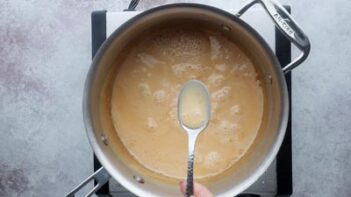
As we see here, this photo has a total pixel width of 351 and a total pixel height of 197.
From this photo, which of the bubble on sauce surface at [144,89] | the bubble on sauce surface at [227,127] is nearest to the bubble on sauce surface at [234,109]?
the bubble on sauce surface at [227,127]

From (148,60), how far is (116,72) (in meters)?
0.05

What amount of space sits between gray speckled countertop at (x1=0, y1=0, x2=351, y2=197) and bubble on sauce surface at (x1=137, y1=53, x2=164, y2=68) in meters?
0.16

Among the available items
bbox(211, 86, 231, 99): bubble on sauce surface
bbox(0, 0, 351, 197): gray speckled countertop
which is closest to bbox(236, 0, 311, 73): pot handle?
bbox(211, 86, 231, 99): bubble on sauce surface

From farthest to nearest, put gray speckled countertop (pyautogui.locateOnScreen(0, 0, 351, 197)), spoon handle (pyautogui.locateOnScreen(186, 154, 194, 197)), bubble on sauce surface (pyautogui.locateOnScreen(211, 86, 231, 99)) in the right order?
gray speckled countertop (pyautogui.locateOnScreen(0, 0, 351, 197)) < bubble on sauce surface (pyautogui.locateOnScreen(211, 86, 231, 99)) < spoon handle (pyautogui.locateOnScreen(186, 154, 194, 197))

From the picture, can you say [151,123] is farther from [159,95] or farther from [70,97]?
[70,97]

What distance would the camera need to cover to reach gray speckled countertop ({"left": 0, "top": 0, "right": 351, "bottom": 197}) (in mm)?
901

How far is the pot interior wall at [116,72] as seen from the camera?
0.66m

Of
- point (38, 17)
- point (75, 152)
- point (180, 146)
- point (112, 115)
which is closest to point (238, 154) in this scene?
point (180, 146)

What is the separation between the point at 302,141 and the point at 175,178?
25cm

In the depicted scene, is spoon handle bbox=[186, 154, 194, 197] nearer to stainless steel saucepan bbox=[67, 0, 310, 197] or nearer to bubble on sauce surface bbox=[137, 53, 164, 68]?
stainless steel saucepan bbox=[67, 0, 310, 197]

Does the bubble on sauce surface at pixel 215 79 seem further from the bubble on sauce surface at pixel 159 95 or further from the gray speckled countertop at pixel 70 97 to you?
the gray speckled countertop at pixel 70 97

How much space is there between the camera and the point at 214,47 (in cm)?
77

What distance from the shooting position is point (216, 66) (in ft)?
2.51

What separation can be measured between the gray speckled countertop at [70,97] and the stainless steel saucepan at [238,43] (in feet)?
0.57
